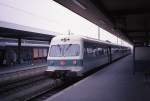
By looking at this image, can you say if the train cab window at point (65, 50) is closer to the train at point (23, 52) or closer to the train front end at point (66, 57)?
the train front end at point (66, 57)

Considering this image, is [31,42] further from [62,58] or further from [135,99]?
[135,99]

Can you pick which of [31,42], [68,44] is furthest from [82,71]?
[31,42]

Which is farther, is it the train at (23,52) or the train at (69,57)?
the train at (23,52)

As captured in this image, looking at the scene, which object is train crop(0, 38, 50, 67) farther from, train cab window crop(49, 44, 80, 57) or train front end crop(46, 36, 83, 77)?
train front end crop(46, 36, 83, 77)

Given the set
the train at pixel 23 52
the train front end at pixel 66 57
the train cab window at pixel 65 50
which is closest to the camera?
the train front end at pixel 66 57

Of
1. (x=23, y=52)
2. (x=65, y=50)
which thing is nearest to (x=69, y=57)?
(x=65, y=50)

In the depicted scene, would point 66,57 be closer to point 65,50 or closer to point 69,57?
point 69,57

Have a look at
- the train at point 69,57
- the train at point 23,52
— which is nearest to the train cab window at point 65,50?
the train at point 69,57

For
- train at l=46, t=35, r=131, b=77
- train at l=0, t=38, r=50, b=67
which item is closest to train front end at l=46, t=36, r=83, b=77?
train at l=46, t=35, r=131, b=77

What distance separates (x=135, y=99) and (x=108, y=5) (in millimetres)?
5896

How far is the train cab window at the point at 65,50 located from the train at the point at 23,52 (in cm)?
1532

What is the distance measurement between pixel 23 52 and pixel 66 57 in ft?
68.2

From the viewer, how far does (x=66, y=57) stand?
13.6m

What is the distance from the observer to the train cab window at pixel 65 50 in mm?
13566
